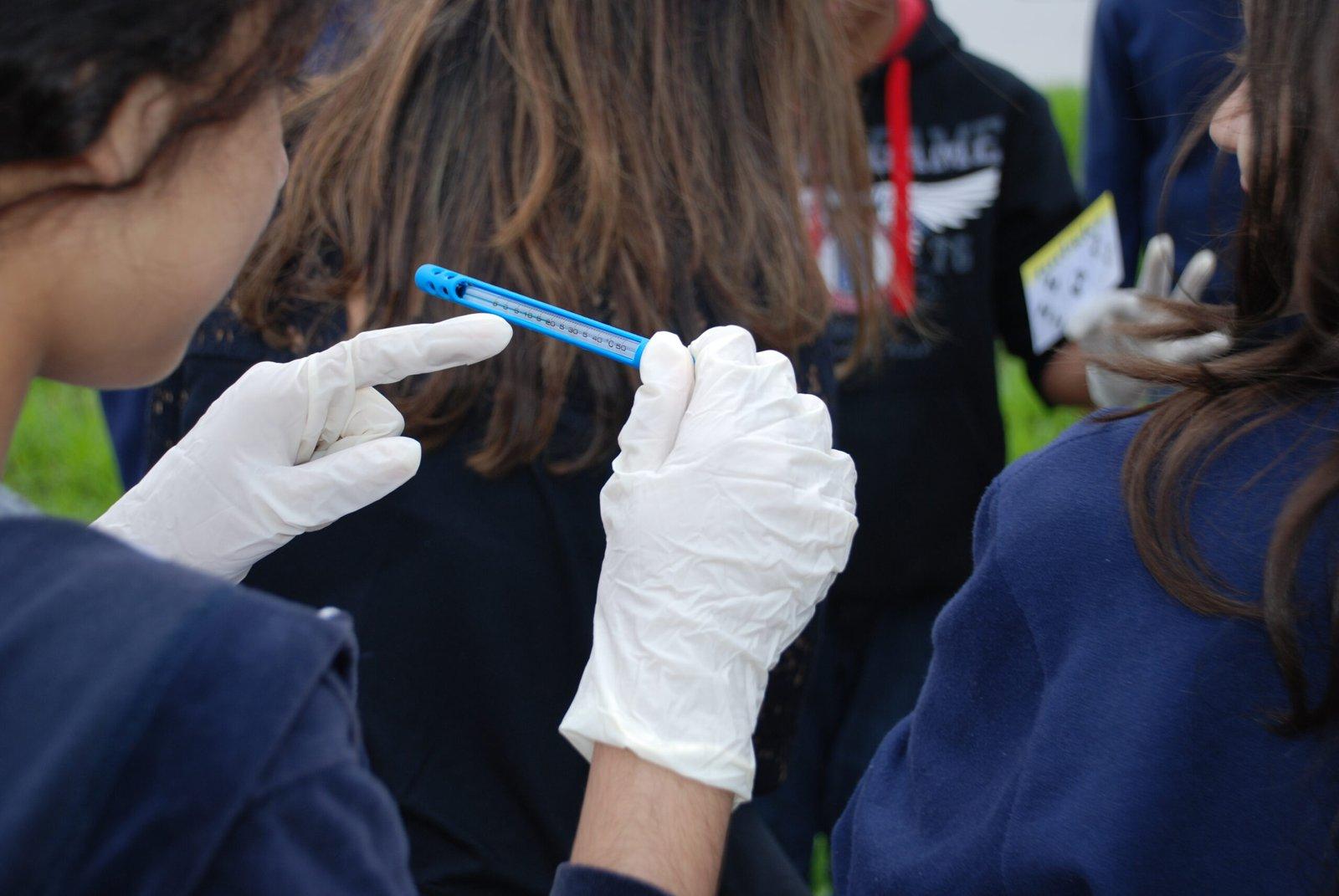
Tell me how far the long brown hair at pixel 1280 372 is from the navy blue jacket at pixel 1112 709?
15 millimetres

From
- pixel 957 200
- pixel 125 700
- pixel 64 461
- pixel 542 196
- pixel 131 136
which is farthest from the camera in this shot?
pixel 64 461

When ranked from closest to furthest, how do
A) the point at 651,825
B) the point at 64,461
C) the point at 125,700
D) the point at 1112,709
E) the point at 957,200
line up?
the point at 125,700 < the point at 1112,709 < the point at 651,825 < the point at 957,200 < the point at 64,461

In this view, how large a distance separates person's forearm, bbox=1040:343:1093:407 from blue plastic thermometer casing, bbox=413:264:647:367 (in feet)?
4.23

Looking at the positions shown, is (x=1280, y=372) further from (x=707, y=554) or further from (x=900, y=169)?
(x=900, y=169)

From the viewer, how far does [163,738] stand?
607 millimetres

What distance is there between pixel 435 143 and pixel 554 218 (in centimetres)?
15

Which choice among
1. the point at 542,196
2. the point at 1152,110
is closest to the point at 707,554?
the point at 542,196

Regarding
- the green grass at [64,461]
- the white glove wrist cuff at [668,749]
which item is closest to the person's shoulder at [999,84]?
the white glove wrist cuff at [668,749]

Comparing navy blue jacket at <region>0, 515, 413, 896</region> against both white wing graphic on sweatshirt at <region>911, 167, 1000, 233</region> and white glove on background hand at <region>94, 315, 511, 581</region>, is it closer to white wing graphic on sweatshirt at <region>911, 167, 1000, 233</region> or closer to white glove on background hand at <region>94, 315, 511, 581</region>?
white glove on background hand at <region>94, 315, 511, 581</region>

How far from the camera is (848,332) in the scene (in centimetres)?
210

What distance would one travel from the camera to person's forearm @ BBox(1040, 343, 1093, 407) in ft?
7.14

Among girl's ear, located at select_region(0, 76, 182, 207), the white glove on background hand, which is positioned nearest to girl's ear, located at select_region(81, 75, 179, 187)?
girl's ear, located at select_region(0, 76, 182, 207)

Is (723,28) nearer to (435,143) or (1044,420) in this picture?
(435,143)

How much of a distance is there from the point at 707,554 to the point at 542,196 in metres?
0.42
